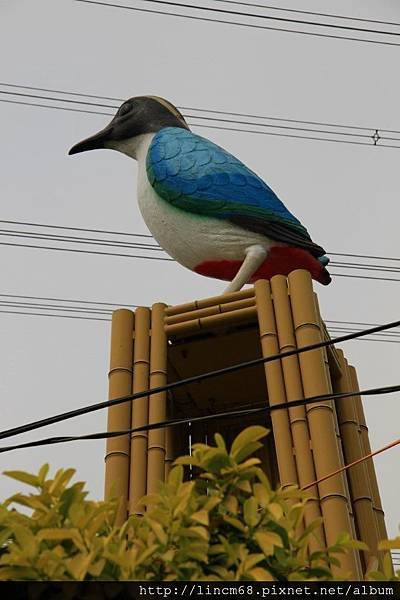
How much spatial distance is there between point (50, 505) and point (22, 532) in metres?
0.26

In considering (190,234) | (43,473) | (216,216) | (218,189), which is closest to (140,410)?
(190,234)

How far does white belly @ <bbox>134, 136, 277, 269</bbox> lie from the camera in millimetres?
7836

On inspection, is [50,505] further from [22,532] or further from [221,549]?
[221,549]

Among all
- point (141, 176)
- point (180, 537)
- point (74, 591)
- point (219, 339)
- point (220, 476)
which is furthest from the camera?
point (141, 176)

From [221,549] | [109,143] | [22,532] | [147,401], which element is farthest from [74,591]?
[109,143]

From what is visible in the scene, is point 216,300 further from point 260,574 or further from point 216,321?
point 260,574

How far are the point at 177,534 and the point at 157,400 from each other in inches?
165

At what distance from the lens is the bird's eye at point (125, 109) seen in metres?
8.91

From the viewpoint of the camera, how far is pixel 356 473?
7.12 meters

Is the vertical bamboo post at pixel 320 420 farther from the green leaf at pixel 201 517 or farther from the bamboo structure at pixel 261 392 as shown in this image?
the green leaf at pixel 201 517

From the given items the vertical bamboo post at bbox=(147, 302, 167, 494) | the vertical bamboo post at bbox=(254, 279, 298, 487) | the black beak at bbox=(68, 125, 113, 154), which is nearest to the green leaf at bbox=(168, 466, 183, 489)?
the vertical bamboo post at bbox=(254, 279, 298, 487)

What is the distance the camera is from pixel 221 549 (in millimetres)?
2811

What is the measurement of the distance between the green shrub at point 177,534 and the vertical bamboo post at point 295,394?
295cm

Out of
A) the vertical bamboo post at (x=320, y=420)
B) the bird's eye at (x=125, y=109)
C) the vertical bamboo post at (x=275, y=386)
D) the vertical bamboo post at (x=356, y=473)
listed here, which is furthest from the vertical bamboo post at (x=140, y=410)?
the bird's eye at (x=125, y=109)
